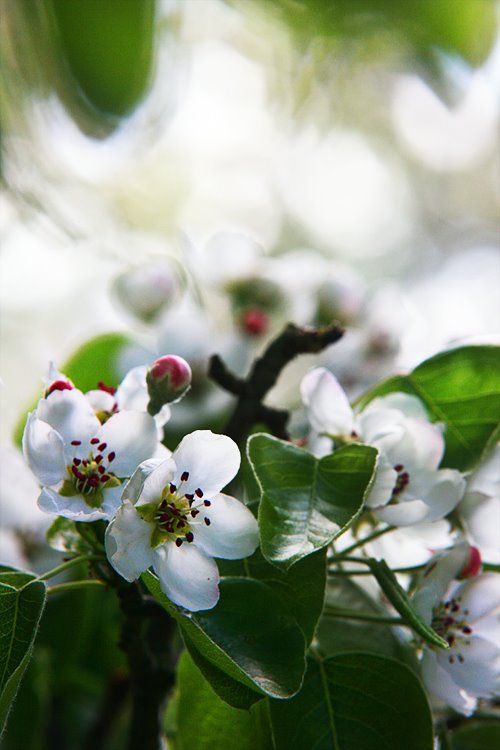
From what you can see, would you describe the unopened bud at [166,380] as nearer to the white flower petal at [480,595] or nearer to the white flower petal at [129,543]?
the white flower petal at [129,543]

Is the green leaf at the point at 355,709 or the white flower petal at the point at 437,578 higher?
the white flower petal at the point at 437,578

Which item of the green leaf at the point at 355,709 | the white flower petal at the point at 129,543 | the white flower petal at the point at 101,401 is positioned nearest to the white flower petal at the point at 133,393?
the white flower petal at the point at 101,401

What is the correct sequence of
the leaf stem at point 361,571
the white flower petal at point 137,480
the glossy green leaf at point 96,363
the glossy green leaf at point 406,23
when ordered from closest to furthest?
the glossy green leaf at point 406,23 → the white flower petal at point 137,480 → the leaf stem at point 361,571 → the glossy green leaf at point 96,363

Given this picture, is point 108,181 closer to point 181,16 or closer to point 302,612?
point 181,16

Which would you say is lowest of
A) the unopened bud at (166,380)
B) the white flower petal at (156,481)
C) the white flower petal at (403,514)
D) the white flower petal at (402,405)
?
the white flower petal at (403,514)

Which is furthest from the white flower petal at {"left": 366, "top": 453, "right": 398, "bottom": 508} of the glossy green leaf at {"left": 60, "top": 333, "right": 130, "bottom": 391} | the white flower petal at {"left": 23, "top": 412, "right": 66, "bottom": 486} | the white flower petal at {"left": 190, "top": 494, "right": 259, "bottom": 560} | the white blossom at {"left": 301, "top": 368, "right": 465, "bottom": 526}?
the glossy green leaf at {"left": 60, "top": 333, "right": 130, "bottom": 391}

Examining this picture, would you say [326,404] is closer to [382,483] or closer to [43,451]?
[382,483]

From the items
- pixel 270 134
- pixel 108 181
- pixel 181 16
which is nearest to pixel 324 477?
pixel 181 16

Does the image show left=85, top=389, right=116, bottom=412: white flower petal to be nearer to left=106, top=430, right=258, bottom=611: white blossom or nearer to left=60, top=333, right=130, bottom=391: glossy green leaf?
left=106, top=430, right=258, bottom=611: white blossom
